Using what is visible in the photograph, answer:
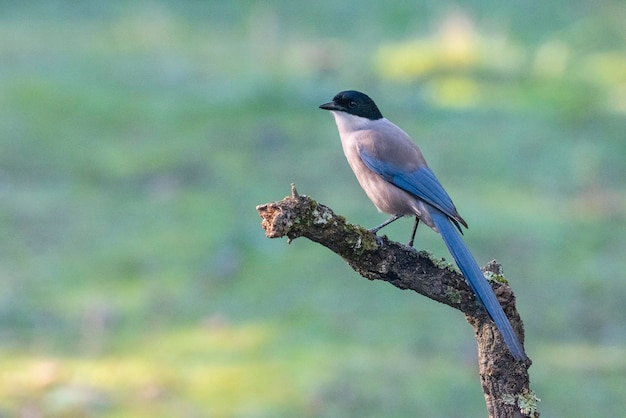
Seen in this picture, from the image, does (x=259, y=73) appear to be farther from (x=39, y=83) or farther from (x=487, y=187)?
(x=487, y=187)

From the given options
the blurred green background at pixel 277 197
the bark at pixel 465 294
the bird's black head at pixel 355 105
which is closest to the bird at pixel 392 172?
the bird's black head at pixel 355 105

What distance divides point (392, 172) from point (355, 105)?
0.51 meters

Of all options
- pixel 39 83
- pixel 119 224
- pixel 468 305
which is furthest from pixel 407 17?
pixel 468 305

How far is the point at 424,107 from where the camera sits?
11367 mm

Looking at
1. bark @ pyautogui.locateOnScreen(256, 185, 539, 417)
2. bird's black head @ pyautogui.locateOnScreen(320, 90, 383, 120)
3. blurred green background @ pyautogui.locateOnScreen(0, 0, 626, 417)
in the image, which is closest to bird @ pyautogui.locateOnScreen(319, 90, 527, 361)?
bird's black head @ pyautogui.locateOnScreen(320, 90, 383, 120)

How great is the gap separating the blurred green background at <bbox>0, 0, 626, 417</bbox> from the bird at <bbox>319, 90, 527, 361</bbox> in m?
1.80

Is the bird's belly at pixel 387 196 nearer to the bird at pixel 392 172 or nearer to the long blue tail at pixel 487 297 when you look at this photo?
the bird at pixel 392 172

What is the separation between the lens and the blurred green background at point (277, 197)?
7129 millimetres

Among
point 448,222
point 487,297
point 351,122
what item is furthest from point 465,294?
point 351,122

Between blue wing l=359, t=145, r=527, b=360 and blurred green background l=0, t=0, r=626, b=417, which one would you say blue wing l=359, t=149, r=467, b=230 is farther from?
blurred green background l=0, t=0, r=626, b=417

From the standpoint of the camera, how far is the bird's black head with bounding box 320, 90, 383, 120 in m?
5.68

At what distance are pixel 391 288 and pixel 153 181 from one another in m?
2.54

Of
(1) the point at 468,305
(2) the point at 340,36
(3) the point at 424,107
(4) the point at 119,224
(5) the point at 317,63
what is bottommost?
(1) the point at 468,305

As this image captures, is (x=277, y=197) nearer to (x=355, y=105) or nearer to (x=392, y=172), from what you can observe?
(x=355, y=105)
